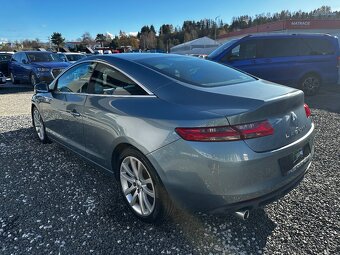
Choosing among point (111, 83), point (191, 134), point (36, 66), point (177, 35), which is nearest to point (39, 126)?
point (111, 83)

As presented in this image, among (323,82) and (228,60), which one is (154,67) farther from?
(323,82)

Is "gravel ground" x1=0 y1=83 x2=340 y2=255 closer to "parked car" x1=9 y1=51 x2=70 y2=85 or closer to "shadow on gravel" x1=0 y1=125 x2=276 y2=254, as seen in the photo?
"shadow on gravel" x1=0 y1=125 x2=276 y2=254

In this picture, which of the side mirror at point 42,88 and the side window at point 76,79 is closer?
the side window at point 76,79

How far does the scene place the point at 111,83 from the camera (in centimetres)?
305

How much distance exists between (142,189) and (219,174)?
2.95 feet

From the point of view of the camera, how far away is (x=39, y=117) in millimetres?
5016

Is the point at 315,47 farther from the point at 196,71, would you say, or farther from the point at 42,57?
the point at 42,57

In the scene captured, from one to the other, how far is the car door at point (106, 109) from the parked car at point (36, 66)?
9.65 metres

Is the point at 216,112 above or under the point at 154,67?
under

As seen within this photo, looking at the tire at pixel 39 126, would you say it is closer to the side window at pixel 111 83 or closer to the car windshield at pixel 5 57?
the side window at pixel 111 83

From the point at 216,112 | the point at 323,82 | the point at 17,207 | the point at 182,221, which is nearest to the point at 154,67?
the point at 216,112

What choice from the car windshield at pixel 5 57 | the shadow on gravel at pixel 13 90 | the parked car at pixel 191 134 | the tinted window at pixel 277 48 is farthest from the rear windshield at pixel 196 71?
the car windshield at pixel 5 57

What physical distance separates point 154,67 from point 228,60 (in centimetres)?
578

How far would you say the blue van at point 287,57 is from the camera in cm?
832
